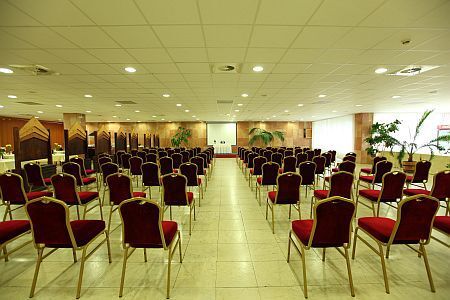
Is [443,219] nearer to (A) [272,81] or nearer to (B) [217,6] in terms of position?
(B) [217,6]

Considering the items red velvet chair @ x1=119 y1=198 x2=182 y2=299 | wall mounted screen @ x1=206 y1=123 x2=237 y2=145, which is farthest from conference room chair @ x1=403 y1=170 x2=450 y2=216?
wall mounted screen @ x1=206 y1=123 x2=237 y2=145

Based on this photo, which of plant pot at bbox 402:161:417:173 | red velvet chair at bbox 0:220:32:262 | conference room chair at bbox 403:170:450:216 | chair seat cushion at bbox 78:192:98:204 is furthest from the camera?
plant pot at bbox 402:161:417:173

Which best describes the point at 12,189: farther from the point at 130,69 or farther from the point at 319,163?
the point at 319,163

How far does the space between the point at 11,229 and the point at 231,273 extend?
107 inches

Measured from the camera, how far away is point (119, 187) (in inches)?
143

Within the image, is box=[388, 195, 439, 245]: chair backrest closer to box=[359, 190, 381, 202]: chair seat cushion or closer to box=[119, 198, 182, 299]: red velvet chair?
box=[359, 190, 381, 202]: chair seat cushion

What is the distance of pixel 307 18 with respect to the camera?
272cm

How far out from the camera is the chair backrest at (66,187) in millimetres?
3600

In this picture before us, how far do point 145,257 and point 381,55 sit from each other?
17.2 ft

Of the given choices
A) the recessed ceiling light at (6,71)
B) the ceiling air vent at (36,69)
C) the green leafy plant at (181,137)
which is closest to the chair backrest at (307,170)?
the ceiling air vent at (36,69)

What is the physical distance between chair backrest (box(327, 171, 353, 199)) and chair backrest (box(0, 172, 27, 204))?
508 centimetres

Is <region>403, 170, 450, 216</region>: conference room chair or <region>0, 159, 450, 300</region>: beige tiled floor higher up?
<region>403, 170, 450, 216</region>: conference room chair

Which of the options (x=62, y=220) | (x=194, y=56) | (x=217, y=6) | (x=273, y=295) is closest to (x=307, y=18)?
(x=217, y=6)

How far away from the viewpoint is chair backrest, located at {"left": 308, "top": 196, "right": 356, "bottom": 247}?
215cm
